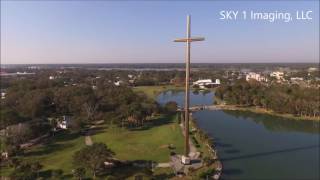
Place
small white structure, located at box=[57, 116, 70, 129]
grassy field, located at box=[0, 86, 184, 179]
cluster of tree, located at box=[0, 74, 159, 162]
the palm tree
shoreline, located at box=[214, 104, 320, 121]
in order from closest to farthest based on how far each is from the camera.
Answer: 1. the palm tree
2. grassy field, located at box=[0, 86, 184, 179]
3. cluster of tree, located at box=[0, 74, 159, 162]
4. small white structure, located at box=[57, 116, 70, 129]
5. shoreline, located at box=[214, 104, 320, 121]

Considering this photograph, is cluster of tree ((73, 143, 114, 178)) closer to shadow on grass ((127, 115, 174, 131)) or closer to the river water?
the river water

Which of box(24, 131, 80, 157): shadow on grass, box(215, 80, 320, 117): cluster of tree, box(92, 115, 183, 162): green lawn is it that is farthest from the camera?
box(215, 80, 320, 117): cluster of tree

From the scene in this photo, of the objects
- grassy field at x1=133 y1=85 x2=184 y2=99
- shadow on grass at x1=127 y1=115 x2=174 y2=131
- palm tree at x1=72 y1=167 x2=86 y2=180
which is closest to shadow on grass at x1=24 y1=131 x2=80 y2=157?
shadow on grass at x1=127 y1=115 x2=174 y2=131

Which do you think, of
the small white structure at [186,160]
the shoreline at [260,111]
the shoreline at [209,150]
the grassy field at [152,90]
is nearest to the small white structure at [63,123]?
the shoreline at [209,150]

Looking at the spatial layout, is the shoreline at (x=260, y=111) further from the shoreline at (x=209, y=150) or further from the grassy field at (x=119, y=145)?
the shoreline at (x=209, y=150)

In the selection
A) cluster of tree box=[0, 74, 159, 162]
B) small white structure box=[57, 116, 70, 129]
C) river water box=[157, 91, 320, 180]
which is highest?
cluster of tree box=[0, 74, 159, 162]

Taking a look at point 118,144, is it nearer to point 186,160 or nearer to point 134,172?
point 134,172

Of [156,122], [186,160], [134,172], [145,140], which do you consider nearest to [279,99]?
[156,122]
